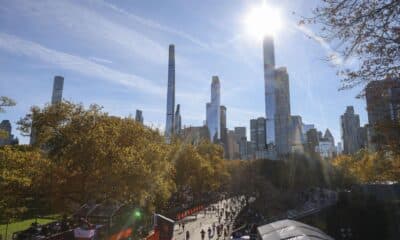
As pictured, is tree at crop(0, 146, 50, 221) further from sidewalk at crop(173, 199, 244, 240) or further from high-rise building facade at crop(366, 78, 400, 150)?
high-rise building facade at crop(366, 78, 400, 150)

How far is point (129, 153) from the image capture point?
22688mm

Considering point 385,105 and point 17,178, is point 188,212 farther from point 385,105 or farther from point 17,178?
point 385,105

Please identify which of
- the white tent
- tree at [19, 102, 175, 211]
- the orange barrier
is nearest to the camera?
the white tent

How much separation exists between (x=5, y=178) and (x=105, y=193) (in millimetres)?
6271

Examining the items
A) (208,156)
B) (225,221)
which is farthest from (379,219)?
(208,156)

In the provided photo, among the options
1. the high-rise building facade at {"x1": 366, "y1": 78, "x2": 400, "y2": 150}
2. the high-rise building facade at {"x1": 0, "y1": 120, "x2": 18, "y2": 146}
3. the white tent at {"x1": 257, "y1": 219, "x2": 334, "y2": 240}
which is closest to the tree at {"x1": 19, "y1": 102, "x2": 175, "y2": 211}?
the high-rise building facade at {"x1": 0, "y1": 120, "x2": 18, "y2": 146}

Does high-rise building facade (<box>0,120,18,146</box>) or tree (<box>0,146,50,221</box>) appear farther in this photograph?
tree (<box>0,146,50,221</box>)

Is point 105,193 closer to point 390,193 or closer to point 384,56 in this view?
point 384,56

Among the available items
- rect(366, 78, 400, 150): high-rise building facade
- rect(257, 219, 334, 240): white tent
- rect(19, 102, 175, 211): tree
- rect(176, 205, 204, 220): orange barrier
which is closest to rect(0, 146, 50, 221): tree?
rect(19, 102, 175, 211): tree

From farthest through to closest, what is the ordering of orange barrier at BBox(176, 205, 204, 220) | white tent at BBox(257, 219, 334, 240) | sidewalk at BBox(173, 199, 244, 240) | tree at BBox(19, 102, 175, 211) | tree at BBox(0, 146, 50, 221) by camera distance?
orange barrier at BBox(176, 205, 204, 220) < sidewalk at BBox(173, 199, 244, 240) < tree at BBox(19, 102, 175, 211) < tree at BBox(0, 146, 50, 221) < white tent at BBox(257, 219, 334, 240)

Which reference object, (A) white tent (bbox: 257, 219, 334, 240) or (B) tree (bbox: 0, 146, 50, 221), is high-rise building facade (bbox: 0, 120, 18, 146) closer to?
(B) tree (bbox: 0, 146, 50, 221)

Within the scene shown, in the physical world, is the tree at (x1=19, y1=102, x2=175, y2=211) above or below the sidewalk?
above

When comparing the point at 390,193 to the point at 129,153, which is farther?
the point at 390,193

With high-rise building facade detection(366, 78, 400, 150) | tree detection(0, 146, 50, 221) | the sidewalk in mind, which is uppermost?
high-rise building facade detection(366, 78, 400, 150)
